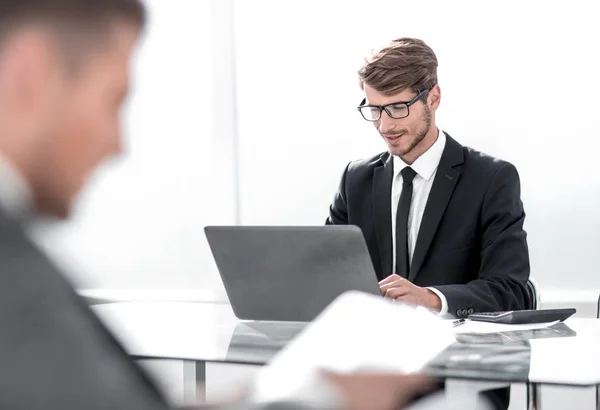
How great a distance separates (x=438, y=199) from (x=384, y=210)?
20cm

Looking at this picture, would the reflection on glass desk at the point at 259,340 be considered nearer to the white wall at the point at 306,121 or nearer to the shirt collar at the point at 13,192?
the shirt collar at the point at 13,192

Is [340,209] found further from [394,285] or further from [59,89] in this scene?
[59,89]

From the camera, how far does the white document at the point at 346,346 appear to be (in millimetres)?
816

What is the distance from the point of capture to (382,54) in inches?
122

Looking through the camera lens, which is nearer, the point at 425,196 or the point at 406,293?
the point at 406,293

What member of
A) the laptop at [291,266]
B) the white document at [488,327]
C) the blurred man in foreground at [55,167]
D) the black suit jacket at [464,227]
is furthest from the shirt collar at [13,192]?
the black suit jacket at [464,227]

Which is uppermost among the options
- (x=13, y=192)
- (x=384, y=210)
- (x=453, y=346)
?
(x=13, y=192)

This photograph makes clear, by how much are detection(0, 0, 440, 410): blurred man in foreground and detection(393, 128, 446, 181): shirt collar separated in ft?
7.86

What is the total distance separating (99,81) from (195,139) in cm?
420

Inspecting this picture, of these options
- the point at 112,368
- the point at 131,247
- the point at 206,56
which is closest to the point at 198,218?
the point at 131,247

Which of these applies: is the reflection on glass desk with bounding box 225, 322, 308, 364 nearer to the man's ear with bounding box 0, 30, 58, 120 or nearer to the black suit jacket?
the black suit jacket

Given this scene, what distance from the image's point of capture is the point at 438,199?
299cm

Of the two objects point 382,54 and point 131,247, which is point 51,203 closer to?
point 382,54

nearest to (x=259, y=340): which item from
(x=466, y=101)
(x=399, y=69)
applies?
(x=399, y=69)
